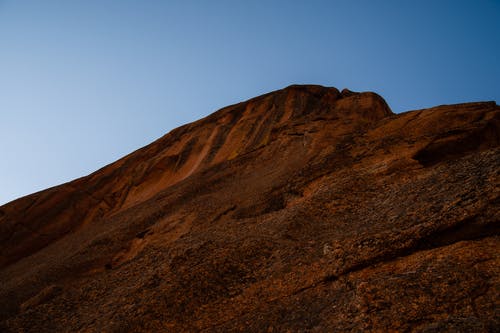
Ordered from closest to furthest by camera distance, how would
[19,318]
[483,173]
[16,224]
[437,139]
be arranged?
[483,173], [19,318], [437,139], [16,224]

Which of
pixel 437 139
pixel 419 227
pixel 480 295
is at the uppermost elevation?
pixel 437 139

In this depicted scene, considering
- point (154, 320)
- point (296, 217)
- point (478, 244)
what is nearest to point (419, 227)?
point (478, 244)

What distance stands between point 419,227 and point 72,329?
1046cm

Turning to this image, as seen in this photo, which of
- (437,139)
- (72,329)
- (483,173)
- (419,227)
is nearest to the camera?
(419,227)

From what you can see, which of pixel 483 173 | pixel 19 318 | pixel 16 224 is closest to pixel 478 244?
pixel 483 173

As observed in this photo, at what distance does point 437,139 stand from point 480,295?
10.3 metres

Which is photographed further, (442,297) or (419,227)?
(419,227)

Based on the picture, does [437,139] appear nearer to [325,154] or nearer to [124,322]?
[325,154]

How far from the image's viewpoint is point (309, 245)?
13305 mm

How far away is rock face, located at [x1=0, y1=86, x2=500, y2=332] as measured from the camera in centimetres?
958

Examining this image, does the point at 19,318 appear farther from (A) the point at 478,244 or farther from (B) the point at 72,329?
(A) the point at 478,244

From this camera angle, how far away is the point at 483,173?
39.3 ft

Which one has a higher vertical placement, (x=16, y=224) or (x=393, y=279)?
(x=16, y=224)

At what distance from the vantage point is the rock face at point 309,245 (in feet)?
31.4
